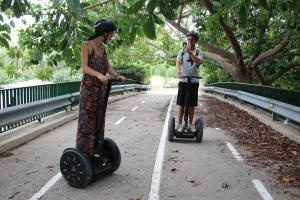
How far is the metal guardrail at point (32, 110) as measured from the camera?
844cm

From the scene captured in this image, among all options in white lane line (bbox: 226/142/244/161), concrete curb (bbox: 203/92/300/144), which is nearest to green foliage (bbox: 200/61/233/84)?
concrete curb (bbox: 203/92/300/144)

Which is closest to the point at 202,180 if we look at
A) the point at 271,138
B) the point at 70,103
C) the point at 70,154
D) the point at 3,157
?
the point at 70,154

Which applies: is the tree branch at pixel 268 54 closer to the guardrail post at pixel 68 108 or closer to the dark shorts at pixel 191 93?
the guardrail post at pixel 68 108

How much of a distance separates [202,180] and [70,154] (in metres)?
1.91

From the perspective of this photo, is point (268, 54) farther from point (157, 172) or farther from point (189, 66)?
point (157, 172)

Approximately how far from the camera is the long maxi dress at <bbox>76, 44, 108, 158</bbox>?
5.71 m

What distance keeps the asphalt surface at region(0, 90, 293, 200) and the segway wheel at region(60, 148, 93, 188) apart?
11 centimetres

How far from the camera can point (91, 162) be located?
6.02 metres

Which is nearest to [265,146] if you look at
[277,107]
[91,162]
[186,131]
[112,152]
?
[186,131]

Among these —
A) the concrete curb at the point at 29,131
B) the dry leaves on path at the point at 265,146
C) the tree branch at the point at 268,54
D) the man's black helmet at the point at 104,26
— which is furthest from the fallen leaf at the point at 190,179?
the tree branch at the point at 268,54

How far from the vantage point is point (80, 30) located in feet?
15.2

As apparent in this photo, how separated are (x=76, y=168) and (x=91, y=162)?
379 millimetres

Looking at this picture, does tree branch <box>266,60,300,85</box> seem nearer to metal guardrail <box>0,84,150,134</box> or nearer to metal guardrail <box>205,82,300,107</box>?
metal guardrail <box>205,82,300,107</box>

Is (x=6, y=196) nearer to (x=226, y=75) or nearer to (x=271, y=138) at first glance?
(x=271, y=138)
